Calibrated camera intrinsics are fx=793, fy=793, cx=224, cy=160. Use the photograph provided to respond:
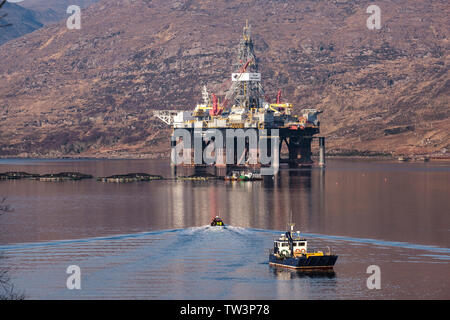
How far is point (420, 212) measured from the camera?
10500 cm

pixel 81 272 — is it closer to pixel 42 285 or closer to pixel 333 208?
pixel 42 285

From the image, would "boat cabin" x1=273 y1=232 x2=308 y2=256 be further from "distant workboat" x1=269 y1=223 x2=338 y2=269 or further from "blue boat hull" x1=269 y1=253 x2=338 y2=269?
"blue boat hull" x1=269 y1=253 x2=338 y2=269

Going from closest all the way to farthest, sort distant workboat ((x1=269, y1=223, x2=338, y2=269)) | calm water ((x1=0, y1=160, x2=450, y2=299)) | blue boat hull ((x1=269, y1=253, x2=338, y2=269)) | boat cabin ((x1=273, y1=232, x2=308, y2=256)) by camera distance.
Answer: calm water ((x1=0, y1=160, x2=450, y2=299)) → blue boat hull ((x1=269, y1=253, x2=338, y2=269)) → distant workboat ((x1=269, y1=223, x2=338, y2=269)) → boat cabin ((x1=273, y1=232, x2=308, y2=256))

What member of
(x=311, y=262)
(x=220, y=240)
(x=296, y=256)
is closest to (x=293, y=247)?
(x=296, y=256)

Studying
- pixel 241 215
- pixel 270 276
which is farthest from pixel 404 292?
pixel 241 215

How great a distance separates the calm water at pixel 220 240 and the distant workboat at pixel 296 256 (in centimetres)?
112

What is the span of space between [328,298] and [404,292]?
5.79 meters

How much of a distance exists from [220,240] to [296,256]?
570 inches

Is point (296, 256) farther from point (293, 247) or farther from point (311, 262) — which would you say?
point (311, 262)

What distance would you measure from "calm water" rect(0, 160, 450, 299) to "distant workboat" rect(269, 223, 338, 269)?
1118 mm

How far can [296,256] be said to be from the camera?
215 ft

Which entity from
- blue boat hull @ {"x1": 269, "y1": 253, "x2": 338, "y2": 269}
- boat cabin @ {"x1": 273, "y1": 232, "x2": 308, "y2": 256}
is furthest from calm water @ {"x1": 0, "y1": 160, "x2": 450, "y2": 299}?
boat cabin @ {"x1": 273, "y1": 232, "x2": 308, "y2": 256}

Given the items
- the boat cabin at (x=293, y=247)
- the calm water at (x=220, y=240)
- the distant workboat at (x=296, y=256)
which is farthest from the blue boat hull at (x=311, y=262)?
the boat cabin at (x=293, y=247)

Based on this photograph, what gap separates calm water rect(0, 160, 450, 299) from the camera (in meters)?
57.7
